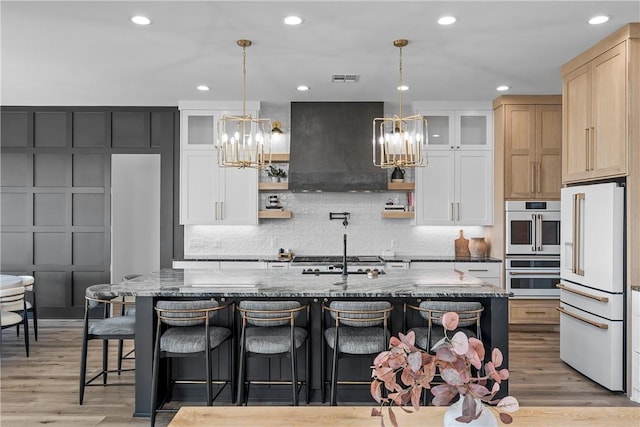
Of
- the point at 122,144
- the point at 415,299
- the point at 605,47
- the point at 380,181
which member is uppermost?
the point at 605,47

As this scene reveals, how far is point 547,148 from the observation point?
20.0ft

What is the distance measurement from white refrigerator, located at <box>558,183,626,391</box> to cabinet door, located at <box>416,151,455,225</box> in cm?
192

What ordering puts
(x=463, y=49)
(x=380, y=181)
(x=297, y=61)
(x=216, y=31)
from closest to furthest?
(x=216, y=31)
(x=463, y=49)
(x=297, y=61)
(x=380, y=181)

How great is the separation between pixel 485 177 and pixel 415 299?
10.7 feet

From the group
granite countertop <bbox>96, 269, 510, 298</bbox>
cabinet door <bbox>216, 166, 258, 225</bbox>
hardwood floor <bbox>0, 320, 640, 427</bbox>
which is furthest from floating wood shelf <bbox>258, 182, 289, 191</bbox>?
hardwood floor <bbox>0, 320, 640, 427</bbox>

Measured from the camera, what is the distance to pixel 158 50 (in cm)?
432

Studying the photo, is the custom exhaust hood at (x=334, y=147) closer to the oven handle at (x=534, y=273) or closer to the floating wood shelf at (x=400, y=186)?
the floating wood shelf at (x=400, y=186)

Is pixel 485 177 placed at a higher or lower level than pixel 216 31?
lower

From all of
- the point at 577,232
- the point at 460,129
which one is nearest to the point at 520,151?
the point at 460,129

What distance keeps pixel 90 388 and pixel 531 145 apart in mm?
5506

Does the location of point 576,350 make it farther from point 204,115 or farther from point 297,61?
point 204,115

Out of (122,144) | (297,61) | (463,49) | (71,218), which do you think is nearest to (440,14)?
(463,49)

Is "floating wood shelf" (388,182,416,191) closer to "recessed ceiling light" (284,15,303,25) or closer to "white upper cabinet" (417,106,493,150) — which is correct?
"white upper cabinet" (417,106,493,150)

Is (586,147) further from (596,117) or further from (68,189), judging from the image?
(68,189)
